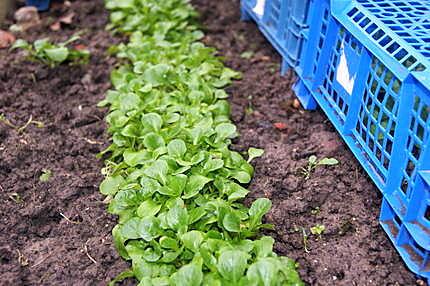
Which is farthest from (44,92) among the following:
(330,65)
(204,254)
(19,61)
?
(204,254)

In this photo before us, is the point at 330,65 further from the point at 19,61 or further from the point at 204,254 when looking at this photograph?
the point at 19,61

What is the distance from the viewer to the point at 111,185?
80.8 inches

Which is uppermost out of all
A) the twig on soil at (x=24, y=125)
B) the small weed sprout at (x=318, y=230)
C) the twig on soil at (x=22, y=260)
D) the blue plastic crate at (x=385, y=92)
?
the blue plastic crate at (x=385, y=92)

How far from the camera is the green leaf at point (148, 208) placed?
6.02ft

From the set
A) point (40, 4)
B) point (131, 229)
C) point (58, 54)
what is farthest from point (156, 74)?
point (40, 4)

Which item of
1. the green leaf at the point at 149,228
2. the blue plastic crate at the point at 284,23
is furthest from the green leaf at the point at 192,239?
the blue plastic crate at the point at 284,23

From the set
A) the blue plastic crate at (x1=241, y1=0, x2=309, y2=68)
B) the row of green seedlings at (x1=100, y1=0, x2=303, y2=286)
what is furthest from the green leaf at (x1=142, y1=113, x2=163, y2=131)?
the blue plastic crate at (x1=241, y1=0, x2=309, y2=68)

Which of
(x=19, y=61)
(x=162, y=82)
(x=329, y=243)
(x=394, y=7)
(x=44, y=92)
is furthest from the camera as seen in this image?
(x=19, y=61)

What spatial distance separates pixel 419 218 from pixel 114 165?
1090mm

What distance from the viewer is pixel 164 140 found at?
215 centimetres

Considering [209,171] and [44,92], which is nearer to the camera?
[209,171]

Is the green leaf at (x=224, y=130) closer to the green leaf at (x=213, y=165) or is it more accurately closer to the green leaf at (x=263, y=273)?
the green leaf at (x=213, y=165)

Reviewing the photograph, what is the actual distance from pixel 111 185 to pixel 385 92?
0.94 m

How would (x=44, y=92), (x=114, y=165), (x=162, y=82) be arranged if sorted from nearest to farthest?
1. (x=114, y=165)
2. (x=162, y=82)
3. (x=44, y=92)
